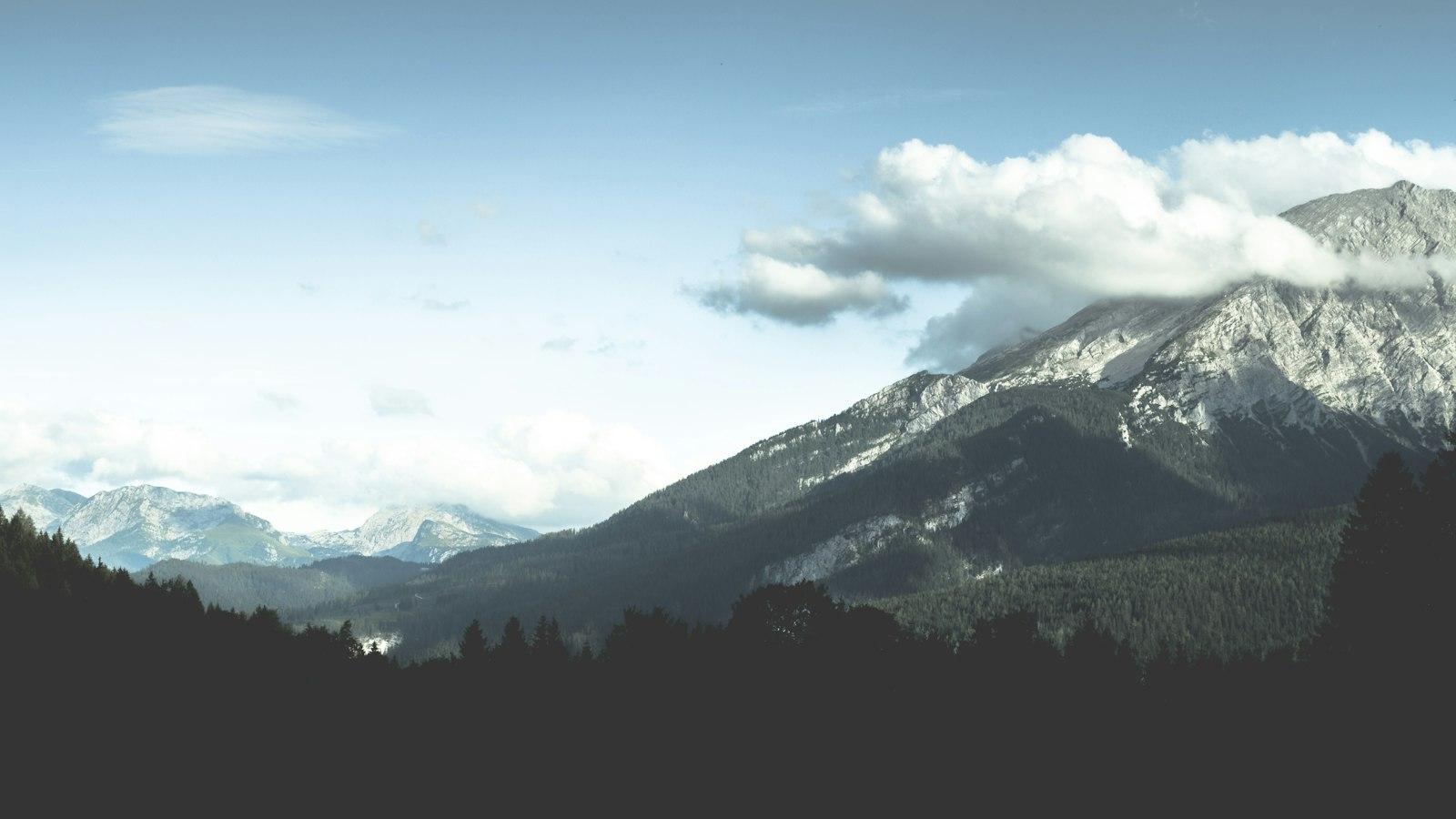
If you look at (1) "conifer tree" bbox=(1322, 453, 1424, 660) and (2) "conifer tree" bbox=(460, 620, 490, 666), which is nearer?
(1) "conifer tree" bbox=(1322, 453, 1424, 660)

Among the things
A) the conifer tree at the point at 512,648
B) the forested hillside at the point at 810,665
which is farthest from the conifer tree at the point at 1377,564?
the conifer tree at the point at 512,648

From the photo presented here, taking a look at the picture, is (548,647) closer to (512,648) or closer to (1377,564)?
(512,648)

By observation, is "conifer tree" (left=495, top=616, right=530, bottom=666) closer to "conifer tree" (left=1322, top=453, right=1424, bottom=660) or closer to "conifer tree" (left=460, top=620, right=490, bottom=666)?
"conifer tree" (left=460, top=620, right=490, bottom=666)

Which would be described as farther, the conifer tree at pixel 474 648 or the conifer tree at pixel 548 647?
the conifer tree at pixel 474 648

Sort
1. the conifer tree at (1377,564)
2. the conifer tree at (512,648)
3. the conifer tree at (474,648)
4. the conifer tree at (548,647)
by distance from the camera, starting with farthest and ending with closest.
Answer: the conifer tree at (474,648), the conifer tree at (548,647), the conifer tree at (512,648), the conifer tree at (1377,564)

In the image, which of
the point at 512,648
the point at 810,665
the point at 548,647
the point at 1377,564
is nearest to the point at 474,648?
the point at 512,648

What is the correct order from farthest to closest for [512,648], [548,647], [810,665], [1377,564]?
[548,647] < [512,648] < [810,665] < [1377,564]

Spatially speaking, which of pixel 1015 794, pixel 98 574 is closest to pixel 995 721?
pixel 1015 794

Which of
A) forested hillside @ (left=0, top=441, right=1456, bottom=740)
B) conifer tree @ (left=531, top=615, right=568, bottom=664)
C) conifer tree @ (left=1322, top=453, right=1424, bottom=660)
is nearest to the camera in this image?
conifer tree @ (left=1322, top=453, right=1424, bottom=660)

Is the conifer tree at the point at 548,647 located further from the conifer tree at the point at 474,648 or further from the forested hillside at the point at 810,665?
the conifer tree at the point at 474,648

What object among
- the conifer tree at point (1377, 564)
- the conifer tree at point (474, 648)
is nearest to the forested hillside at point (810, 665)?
the conifer tree at point (1377, 564)

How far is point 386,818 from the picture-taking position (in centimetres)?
7212

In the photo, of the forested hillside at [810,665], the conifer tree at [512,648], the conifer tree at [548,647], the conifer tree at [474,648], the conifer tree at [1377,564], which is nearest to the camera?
the conifer tree at [1377,564]

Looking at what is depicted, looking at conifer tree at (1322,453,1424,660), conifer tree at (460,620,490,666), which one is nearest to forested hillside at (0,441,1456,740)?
conifer tree at (1322,453,1424,660)
